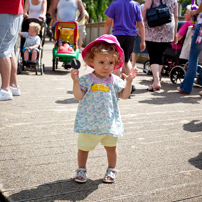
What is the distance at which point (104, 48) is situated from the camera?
2986 mm

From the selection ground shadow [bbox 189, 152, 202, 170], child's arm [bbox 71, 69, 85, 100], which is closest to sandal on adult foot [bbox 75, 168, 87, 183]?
child's arm [bbox 71, 69, 85, 100]

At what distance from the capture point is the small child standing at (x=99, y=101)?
2.96m

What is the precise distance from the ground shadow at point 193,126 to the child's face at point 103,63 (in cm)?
205

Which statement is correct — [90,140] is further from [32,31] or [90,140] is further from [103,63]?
[32,31]

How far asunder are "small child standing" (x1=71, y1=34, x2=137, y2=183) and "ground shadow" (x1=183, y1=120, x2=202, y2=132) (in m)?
1.90

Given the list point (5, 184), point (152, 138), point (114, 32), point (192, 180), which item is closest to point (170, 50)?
point (114, 32)

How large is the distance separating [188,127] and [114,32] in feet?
8.20

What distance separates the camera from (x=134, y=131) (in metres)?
4.48

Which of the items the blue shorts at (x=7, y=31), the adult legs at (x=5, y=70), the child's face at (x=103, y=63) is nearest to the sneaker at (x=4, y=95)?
the adult legs at (x=5, y=70)

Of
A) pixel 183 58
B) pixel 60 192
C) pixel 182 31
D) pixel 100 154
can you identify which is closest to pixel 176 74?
pixel 183 58

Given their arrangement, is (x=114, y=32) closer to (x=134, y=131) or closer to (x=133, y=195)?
(x=134, y=131)

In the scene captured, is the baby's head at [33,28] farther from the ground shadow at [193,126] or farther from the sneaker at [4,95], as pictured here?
the ground shadow at [193,126]

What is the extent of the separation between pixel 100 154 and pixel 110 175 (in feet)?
2.00

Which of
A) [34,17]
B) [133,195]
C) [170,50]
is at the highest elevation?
[34,17]
